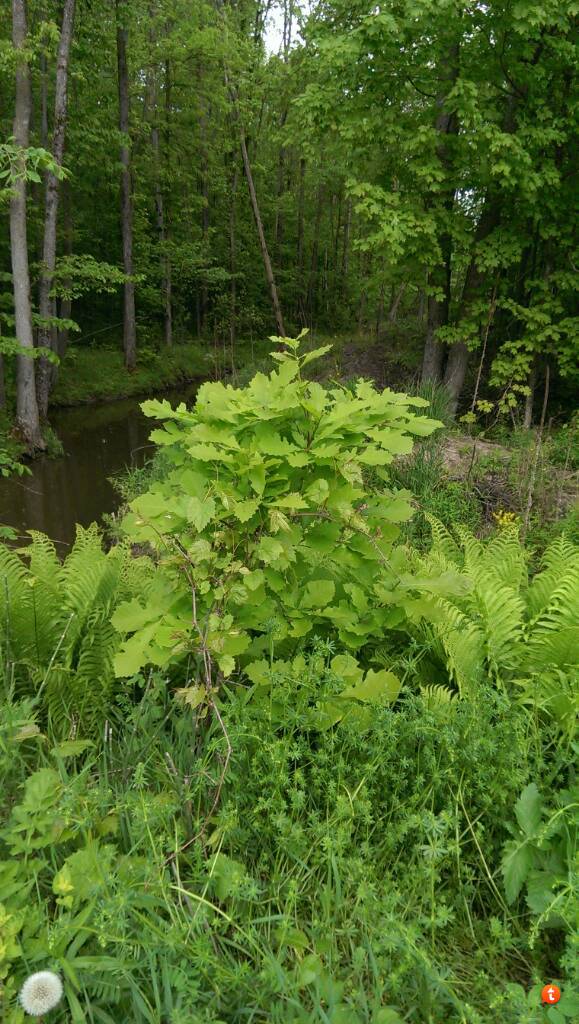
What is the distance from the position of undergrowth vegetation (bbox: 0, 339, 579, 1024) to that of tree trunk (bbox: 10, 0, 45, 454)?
8959 mm

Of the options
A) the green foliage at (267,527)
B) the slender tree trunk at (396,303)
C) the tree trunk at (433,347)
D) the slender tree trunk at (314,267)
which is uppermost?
the slender tree trunk at (314,267)

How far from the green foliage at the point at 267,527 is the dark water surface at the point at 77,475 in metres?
4.78

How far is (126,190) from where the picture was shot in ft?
53.0

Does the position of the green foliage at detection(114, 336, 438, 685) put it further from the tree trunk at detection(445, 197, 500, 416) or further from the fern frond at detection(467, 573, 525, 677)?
the tree trunk at detection(445, 197, 500, 416)

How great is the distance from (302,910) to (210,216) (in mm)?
25965

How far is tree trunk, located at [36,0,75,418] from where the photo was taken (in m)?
10.3

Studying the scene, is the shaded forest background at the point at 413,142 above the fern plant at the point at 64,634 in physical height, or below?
above

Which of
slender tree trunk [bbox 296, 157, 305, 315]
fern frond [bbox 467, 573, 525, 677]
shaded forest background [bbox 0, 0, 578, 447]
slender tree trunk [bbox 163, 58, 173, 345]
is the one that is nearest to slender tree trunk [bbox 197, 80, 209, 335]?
slender tree trunk [bbox 163, 58, 173, 345]

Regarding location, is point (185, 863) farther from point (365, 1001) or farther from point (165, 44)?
point (165, 44)

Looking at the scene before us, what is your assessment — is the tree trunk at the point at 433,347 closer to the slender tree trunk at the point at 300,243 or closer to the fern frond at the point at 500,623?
the fern frond at the point at 500,623

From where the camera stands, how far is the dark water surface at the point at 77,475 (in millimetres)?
8766

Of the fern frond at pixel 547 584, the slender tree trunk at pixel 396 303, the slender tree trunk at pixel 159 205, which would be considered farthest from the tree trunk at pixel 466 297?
the slender tree trunk at pixel 159 205

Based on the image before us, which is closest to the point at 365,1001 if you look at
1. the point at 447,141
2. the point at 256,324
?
the point at 447,141

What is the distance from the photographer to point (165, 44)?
14773mm
